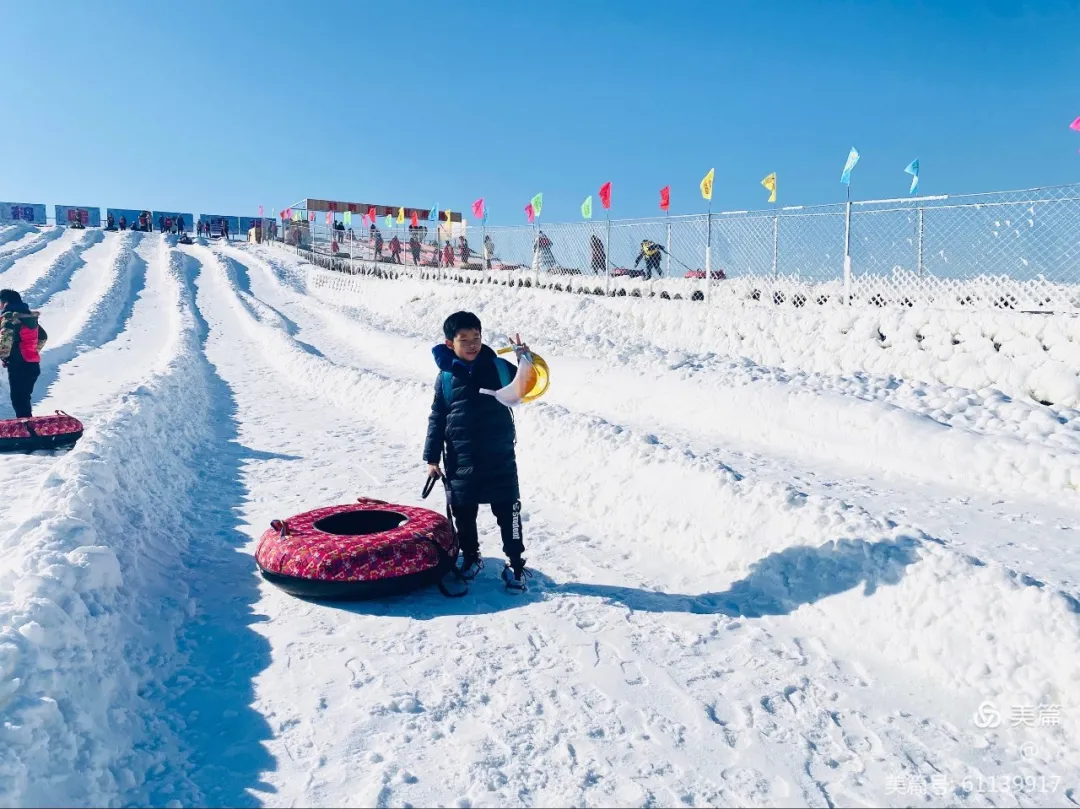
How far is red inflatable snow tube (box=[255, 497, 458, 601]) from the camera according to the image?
175 inches

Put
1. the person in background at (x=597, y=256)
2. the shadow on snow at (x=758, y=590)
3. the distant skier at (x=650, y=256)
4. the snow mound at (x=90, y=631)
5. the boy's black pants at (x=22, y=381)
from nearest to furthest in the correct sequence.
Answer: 1. the snow mound at (x=90, y=631)
2. the shadow on snow at (x=758, y=590)
3. the boy's black pants at (x=22, y=381)
4. the distant skier at (x=650, y=256)
5. the person in background at (x=597, y=256)

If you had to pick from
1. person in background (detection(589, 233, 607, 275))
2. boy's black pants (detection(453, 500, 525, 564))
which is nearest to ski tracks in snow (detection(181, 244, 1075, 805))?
boy's black pants (detection(453, 500, 525, 564))

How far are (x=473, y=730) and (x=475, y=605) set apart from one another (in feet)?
4.53

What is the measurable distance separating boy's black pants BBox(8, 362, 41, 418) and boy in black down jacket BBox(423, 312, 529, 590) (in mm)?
7106

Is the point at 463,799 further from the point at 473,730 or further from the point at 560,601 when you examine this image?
the point at 560,601

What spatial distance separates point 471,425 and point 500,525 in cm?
70

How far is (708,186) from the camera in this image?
49.5ft

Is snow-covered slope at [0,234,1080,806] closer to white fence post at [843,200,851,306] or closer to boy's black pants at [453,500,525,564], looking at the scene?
boy's black pants at [453,500,525,564]

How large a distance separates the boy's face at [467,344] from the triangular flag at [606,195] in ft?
47.5

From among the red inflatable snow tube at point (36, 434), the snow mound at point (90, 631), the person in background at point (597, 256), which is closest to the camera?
the snow mound at point (90, 631)

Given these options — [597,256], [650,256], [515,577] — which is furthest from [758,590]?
[597,256]

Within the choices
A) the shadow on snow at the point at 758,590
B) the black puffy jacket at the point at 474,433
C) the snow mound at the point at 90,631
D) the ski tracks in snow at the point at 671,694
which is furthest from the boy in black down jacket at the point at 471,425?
the snow mound at the point at 90,631

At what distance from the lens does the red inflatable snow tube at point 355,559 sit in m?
4.44

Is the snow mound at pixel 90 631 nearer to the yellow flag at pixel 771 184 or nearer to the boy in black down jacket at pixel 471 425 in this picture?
the boy in black down jacket at pixel 471 425
